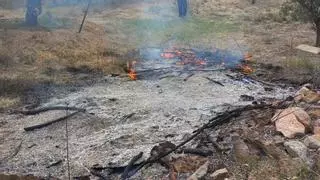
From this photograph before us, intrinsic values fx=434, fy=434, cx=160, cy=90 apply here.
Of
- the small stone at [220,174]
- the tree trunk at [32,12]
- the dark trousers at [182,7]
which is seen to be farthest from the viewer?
the dark trousers at [182,7]

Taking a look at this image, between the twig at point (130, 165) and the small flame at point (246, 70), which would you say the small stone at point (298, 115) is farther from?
the small flame at point (246, 70)

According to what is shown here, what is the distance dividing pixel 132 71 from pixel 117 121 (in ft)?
10.6

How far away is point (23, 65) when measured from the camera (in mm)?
11508

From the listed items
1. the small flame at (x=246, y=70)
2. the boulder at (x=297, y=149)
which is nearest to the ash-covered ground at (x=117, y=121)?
the small flame at (x=246, y=70)

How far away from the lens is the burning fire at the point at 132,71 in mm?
10784

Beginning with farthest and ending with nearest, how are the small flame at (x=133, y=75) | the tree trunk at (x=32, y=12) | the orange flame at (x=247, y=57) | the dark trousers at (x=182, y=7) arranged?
the dark trousers at (x=182, y=7)
the tree trunk at (x=32, y=12)
the orange flame at (x=247, y=57)
the small flame at (x=133, y=75)

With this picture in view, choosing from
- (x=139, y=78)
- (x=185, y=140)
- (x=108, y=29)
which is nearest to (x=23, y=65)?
(x=139, y=78)

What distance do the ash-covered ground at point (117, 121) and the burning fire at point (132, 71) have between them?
0.61ft

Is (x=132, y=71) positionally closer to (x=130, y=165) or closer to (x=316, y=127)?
(x=130, y=165)

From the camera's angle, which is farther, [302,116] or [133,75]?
[133,75]

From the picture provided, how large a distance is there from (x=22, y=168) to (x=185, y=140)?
262cm

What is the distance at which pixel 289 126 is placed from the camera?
7.29 m

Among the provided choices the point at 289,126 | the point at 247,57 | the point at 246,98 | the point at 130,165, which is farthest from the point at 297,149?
the point at 247,57

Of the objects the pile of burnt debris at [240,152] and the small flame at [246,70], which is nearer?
the pile of burnt debris at [240,152]
